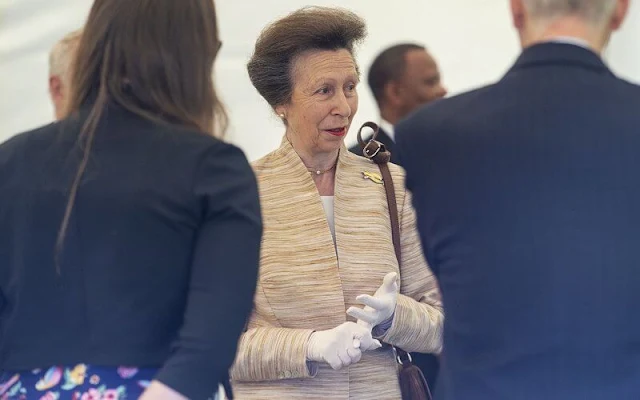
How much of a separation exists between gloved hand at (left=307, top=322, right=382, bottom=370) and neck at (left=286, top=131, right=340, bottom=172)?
0.42 meters

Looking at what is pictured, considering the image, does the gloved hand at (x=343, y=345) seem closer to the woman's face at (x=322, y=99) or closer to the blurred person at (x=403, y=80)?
the woman's face at (x=322, y=99)

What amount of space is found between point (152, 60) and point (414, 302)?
92 cm

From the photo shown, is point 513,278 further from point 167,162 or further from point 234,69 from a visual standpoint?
point 234,69

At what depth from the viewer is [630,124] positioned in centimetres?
155

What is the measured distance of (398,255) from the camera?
235 centimetres

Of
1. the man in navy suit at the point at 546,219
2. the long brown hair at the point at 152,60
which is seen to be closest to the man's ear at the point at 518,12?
the man in navy suit at the point at 546,219

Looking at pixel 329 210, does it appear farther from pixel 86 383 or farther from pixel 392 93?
pixel 392 93

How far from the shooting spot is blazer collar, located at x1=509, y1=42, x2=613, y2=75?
5.18 feet

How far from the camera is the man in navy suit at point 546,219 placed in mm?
1529

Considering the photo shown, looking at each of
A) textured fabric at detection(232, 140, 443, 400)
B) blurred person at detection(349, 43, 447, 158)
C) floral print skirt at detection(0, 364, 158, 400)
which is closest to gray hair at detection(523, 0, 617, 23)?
floral print skirt at detection(0, 364, 158, 400)

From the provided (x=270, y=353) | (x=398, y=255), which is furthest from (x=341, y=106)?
(x=270, y=353)

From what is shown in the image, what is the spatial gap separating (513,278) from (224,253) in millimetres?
385

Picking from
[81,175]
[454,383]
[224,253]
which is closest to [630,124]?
[454,383]

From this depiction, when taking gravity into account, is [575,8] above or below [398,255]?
above
